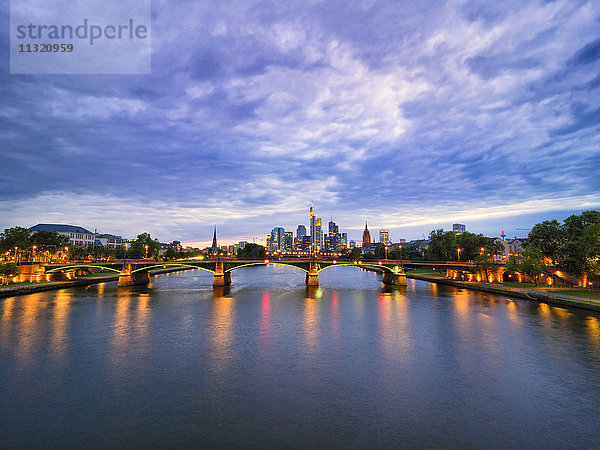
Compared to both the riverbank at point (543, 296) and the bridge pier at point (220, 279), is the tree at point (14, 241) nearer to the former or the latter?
the bridge pier at point (220, 279)

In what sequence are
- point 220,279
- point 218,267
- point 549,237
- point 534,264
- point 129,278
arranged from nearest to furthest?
1. point 534,264
2. point 549,237
3. point 220,279
4. point 129,278
5. point 218,267

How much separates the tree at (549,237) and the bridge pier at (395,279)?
107 feet

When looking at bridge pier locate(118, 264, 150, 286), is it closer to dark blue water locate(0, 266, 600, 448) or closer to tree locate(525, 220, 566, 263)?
dark blue water locate(0, 266, 600, 448)

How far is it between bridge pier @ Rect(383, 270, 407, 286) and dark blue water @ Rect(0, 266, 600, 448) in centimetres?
4855

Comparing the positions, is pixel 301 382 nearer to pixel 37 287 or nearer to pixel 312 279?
pixel 312 279

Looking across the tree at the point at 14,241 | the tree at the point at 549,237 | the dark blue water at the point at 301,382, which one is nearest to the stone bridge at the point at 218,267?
the tree at the point at 14,241

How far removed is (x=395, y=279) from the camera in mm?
95125

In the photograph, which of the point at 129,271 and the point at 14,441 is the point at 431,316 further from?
the point at 129,271

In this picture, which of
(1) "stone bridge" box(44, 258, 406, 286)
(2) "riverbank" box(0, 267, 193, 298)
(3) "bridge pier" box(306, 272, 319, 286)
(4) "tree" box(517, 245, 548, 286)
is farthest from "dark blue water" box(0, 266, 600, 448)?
(3) "bridge pier" box(306, 272, 319, 286)

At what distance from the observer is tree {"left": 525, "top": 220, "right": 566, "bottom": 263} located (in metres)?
71.8

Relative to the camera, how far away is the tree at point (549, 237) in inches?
2827

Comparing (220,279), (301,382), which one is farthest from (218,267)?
(301,382)

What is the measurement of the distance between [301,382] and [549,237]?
78.0m

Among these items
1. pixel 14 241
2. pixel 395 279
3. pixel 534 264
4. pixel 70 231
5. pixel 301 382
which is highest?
pixel 70 231
